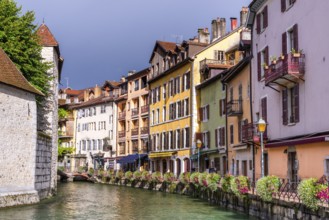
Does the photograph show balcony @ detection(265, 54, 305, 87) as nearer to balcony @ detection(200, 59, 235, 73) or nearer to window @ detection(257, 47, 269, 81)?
window @ detection(257, 47, 269, 81)

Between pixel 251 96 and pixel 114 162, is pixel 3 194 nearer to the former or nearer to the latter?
pixel 251 96

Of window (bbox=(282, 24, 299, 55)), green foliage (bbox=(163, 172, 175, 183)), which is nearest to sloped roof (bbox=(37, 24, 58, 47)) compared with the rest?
green foliage (bbox=(163, 172, 175, 183))

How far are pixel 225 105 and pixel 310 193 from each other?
2272 cm

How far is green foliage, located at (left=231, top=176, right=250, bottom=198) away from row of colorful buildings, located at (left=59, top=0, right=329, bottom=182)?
2.38 meters

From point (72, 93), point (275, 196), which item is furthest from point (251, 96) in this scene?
point (72, 93)

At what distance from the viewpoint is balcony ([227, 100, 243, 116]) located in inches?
1312

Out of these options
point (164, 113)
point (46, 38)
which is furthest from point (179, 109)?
point (46, 38)

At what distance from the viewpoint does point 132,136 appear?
208ft

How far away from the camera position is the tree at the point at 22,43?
31.3 meters

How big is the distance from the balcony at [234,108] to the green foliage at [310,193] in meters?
17.5

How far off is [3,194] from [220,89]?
65.1ft

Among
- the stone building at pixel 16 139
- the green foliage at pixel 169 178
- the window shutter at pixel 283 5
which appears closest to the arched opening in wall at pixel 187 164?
the green foliage at pixel 169 178

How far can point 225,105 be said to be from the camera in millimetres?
37938

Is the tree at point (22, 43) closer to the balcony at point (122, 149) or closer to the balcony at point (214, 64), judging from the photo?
→ the balcony at point (214, 64)
